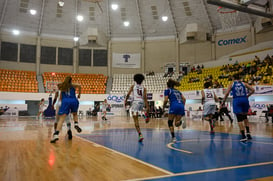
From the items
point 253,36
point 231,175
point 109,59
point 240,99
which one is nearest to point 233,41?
point 253,36

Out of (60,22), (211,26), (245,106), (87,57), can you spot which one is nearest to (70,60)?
(87,57)

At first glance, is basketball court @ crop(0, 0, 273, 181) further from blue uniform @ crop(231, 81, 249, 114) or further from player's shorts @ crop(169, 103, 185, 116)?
player's shorts @ crop(169, 103, 185, 116)

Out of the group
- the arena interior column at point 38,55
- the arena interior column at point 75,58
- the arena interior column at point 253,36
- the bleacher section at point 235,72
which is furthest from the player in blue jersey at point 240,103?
the arena interior column at point 38,55

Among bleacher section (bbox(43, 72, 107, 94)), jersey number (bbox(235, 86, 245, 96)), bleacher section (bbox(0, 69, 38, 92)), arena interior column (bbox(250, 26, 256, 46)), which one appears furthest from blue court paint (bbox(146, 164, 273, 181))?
bleacher section (bbox(0, 69, 38, 92))

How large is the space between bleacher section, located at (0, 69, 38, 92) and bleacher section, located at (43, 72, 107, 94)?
162 cm

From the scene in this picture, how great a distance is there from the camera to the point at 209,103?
28.4ft

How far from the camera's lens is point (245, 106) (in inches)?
251

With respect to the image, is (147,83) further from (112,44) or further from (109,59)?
(112,44)

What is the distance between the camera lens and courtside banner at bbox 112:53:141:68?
3100cm

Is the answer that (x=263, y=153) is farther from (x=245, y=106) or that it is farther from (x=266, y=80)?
(x=266, y=80)

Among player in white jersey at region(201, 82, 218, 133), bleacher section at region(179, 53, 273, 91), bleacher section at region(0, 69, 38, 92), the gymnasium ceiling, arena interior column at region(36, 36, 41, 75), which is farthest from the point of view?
arena interior column at region(36, 36, 41, 75)

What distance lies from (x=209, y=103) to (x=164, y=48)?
74.3ft

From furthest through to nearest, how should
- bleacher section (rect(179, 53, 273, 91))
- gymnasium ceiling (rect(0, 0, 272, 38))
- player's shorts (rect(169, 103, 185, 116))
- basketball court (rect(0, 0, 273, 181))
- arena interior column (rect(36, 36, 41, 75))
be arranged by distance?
arena interior column (rect(36, 36, 41, 75)) < gymnasium ceiling (rect(0, 0, 272, 38)) < basketball court (rect(0, 0, 273, 181)) < bleacher section (rect(179, 53, 273, 91)) < player's shorts (rect(169, 103, 185, 116))

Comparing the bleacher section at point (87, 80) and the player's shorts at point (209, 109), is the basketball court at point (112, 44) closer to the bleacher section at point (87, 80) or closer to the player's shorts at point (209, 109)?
the bleacher section at point (87, 80)
